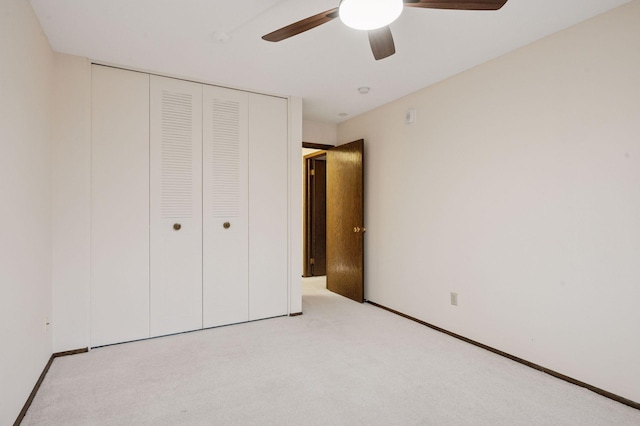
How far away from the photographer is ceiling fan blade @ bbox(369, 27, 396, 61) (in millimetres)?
1854

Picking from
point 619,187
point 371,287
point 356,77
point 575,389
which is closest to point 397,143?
point 356,77

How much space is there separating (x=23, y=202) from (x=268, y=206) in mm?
2047

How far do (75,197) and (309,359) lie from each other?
7.51 ft

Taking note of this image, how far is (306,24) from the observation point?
176cm

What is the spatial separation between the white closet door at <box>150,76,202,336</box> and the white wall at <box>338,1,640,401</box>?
2.21 metres

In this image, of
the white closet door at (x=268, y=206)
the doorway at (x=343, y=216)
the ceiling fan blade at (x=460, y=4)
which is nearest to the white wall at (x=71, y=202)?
the white closet door at (x=268, y=206)

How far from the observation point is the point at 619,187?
2.09 m

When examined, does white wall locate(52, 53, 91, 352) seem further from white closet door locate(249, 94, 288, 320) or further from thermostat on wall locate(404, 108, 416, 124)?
thermostat on wall locate(404, 108, 416, 124)

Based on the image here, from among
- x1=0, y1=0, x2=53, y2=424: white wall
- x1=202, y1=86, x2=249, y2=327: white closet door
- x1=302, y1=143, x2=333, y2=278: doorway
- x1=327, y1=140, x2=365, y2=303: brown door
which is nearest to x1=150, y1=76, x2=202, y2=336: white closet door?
x1=202, y1=86, x2=249, y2=327: white closet door

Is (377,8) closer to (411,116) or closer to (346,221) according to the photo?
(411,116)

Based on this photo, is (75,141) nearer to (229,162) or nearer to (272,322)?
(229,162)

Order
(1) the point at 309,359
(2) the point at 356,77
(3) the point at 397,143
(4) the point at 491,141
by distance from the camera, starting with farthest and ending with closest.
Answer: (3) the point at 397,143 < (2) the point at 356,77 < (4) the point at 491,141 < (1) the point at 309,359

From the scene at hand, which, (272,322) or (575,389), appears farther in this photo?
(272,322)

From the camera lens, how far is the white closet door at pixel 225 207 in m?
3.31
